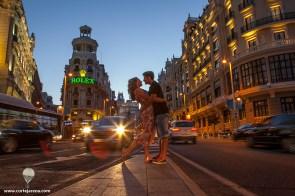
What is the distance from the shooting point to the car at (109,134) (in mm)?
10773

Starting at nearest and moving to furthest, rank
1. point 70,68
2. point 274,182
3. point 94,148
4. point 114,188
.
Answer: point 114,188
point 274,182
point 94,148
point 70,68

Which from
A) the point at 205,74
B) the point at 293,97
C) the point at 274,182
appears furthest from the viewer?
the point at 205,74

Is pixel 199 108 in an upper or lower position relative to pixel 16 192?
upper

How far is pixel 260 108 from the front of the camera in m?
31.5

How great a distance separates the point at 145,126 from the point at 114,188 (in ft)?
9.80

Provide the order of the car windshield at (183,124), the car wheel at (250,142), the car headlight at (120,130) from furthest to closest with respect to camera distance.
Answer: the car windshield at (183,124) → the car wheel at (250,142) → the car headlight at (120,130)

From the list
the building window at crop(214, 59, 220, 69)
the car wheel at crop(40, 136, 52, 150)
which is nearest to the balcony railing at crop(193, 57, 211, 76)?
the building window at crop(214, 59, 220, 69)

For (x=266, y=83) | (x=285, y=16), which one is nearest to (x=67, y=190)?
(x=266, y=83)

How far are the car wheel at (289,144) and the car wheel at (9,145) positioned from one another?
11.0m

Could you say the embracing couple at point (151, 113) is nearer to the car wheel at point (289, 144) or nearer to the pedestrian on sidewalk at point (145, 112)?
the pedestrian on sidewalk at point (145, 112)

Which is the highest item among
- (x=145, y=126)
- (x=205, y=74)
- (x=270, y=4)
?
(x=270, y=4)

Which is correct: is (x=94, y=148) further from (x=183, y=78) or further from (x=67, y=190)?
(x=183, y=78)

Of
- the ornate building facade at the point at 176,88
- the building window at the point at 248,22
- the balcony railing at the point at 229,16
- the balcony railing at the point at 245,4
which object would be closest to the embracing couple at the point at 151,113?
the building window at the point at 248,22

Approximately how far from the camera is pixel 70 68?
75438mm
